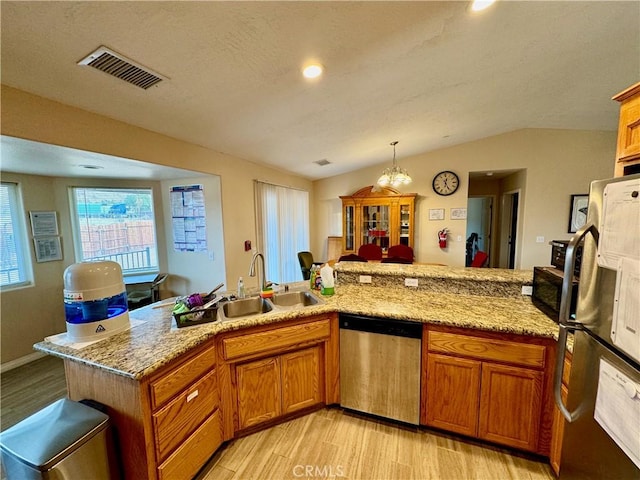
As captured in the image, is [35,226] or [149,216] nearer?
[35,226]

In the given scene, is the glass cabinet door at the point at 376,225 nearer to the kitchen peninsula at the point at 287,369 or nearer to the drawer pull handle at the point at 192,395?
the kitchen peninsula at the point at 287,369

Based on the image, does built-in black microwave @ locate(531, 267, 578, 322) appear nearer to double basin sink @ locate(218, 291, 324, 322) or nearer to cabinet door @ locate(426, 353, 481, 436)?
cabinet door @ locate(426, 353, 481, 436)

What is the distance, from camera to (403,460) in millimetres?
1617

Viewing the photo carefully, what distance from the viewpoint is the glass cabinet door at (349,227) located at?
18.1 ft

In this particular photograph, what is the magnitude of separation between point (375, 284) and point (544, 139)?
4.36 m

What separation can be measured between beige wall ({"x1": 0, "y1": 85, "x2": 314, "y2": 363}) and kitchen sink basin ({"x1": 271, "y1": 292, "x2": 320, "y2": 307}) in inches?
57.4

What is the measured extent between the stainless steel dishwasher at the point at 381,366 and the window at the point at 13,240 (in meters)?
3.70

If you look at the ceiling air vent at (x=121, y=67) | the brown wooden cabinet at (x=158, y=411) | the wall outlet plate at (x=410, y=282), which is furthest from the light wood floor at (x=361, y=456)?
the ceiling air vent at (x=121, y=67)

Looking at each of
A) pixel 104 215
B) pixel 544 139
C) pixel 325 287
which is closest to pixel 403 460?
pixel 325 287

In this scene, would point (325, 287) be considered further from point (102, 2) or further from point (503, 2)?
point (503, 2)

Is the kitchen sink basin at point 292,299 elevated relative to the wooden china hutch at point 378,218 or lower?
lower

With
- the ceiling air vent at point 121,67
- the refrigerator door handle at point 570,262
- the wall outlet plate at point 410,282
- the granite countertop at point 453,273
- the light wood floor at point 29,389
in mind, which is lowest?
the light wood floor at point 29,389

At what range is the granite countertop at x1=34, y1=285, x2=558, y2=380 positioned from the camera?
4.21 ft

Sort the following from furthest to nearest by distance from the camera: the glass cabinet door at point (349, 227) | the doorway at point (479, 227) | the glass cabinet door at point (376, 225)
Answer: the doorway at point (479, 227) → the glass cabinet door at point (349, 227) → the glass cabinet door at point (376, 225)
